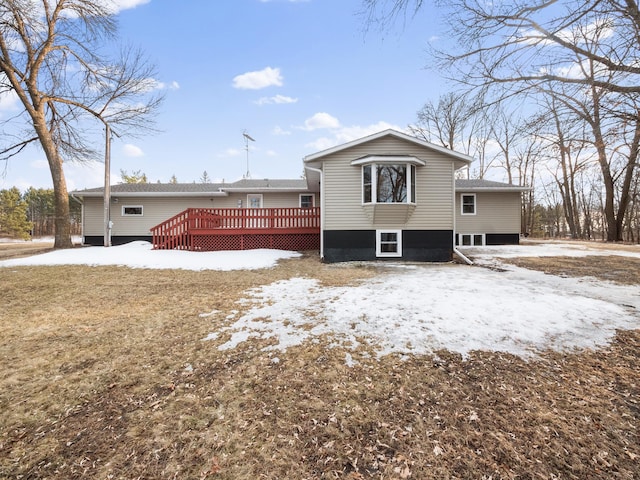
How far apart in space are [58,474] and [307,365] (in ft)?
6.15

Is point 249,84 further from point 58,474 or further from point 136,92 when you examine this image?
point 58,474

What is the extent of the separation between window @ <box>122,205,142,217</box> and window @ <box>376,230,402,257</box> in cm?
1347

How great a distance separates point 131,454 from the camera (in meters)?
1.84

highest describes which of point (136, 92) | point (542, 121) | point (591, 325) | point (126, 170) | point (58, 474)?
point (126, 170)

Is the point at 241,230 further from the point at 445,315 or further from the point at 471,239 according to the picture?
the point at 471,239

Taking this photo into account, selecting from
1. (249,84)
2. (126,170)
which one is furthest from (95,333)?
(126,170)

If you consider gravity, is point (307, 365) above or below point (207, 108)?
below

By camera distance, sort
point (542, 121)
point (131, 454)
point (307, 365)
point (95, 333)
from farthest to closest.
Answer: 1. point (542, 121)
2. point (95, 333)
3. point (307, 365)
4. point (131, 454)

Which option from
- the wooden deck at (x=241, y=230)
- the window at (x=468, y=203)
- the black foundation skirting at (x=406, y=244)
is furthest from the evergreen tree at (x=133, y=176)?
the window at (x=468, y=203)

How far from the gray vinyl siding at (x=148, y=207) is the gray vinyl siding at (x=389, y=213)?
6489 millimetres

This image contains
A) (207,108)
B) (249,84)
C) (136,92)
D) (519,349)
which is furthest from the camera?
(249,84)

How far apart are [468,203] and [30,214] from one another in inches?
2404

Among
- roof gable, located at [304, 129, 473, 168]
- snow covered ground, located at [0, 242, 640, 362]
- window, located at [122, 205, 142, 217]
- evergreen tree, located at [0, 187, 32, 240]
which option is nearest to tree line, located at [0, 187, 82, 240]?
evergreen tree, located at [0, 187, 32, 240]

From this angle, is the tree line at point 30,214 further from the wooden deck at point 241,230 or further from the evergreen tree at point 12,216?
the wooden deck at point 241,230
